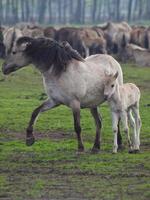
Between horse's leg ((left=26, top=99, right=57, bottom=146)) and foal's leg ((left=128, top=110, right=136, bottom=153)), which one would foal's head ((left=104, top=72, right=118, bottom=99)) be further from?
horse's leg ((left=26, top=99, right=57, bottom=146))

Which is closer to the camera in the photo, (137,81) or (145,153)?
(145,153)

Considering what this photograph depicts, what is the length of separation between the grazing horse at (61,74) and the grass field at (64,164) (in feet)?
2.02

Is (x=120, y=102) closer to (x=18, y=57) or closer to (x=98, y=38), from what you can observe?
(x=18, y=57)

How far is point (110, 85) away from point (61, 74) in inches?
30.7

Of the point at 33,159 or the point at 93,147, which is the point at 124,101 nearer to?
the point at 93,147

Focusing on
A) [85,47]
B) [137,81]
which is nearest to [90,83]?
[137,81]

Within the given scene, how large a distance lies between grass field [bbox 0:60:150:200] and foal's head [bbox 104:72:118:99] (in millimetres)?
914

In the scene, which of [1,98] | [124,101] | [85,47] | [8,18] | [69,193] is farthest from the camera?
[8,18]

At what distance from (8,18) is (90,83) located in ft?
312

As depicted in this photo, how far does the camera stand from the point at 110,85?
543 inches

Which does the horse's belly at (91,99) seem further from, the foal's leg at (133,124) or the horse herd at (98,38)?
the horse herd at (98,38)

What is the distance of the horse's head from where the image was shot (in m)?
13.9

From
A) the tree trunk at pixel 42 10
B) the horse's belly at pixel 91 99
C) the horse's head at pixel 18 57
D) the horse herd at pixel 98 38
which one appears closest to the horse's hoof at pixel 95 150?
the horse's belly at pixel 91 99

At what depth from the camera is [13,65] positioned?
Answer: 13984 mm
